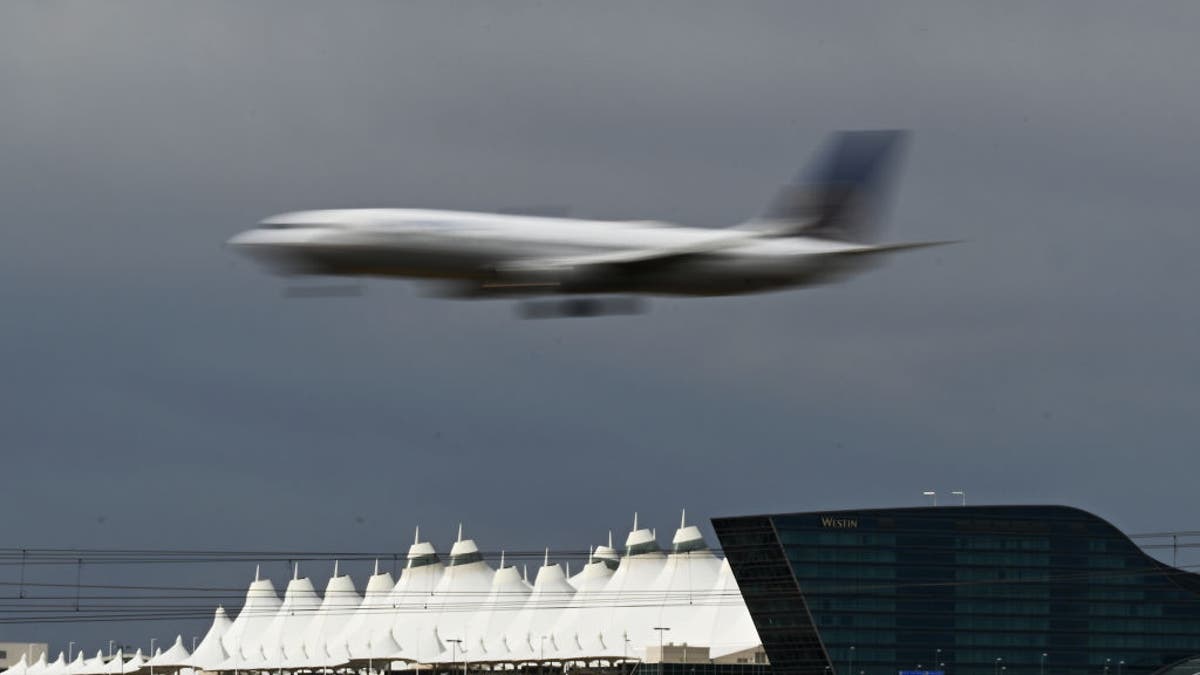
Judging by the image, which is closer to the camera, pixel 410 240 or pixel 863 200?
pixel 410 240

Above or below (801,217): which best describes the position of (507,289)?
below

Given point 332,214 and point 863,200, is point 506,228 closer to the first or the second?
point 332,214

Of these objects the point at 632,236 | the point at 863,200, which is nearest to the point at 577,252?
the point at 632,236

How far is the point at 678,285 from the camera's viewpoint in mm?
50188

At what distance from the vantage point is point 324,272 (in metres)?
49.1

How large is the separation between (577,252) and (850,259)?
7.12 meters

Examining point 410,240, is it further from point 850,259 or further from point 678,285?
point 850,259

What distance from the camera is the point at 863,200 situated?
175 feet

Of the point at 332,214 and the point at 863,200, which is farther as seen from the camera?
the point at 863,200

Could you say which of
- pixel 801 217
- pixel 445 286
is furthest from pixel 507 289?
pixel 801 217

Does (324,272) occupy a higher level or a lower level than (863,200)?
lower

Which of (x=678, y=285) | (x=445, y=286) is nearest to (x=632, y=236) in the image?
(x=678, y=285)

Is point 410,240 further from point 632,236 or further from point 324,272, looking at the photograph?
point 632,236

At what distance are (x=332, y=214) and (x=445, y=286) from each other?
11.7 feet
